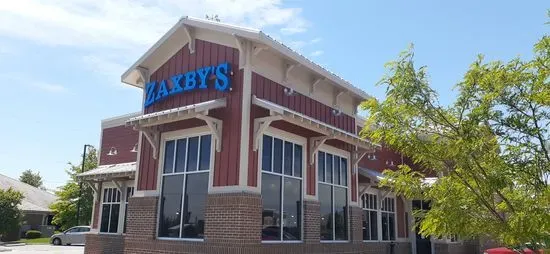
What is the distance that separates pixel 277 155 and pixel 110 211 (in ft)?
30.7

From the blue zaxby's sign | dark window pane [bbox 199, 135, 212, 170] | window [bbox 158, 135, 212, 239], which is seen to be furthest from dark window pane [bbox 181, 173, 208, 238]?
the blue zaxby's sign

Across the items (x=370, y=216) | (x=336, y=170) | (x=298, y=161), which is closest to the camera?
(x=298, y=161)

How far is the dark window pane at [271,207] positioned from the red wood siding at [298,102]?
2.32m

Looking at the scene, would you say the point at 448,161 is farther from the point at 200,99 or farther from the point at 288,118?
the point at 200,99

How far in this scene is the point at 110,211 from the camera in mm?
18969

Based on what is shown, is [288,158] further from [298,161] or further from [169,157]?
[169,157]

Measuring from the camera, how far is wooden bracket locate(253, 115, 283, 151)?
1191 centimetres

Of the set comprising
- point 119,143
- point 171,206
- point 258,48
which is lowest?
point 171,206

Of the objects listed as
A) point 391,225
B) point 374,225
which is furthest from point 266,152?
point 391,225

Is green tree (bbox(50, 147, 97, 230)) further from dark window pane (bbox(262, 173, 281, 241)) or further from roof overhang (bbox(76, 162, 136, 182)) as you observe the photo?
dark window pane (bbox(262, 173, 281, 241))

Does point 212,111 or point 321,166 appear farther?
point 321,166

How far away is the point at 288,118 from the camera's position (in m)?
12.0

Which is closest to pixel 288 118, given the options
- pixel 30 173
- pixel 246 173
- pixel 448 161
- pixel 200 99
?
pixel 246 173

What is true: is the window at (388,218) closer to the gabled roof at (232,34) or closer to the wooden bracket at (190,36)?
the gabled roof at (232,34)
